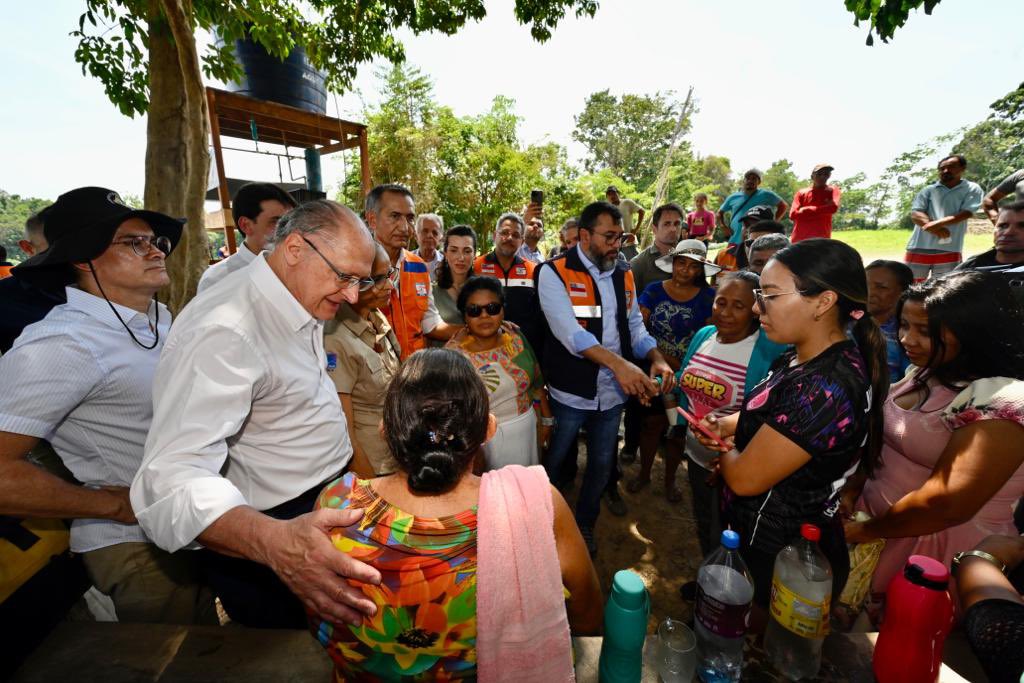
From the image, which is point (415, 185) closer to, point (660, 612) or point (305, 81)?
point (305, 81)

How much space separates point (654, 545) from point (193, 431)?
11.2 ft

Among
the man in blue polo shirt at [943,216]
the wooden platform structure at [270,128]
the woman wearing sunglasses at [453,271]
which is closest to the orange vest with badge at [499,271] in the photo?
the woman wearing sunglasses at [453,271]

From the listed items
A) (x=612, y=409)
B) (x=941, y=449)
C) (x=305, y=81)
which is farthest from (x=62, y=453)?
(x=305, y=81)

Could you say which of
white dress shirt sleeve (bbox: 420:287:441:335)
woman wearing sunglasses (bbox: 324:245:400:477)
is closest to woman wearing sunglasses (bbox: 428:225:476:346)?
white dress shirt sleeve (bbox: 420:287:441:335)

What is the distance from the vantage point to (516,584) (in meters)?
1.02

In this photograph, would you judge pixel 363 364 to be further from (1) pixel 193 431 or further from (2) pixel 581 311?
(2) pixel 581 311

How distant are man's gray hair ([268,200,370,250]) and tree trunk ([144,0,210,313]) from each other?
10.7 ft

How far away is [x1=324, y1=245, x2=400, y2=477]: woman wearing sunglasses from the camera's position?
2.24 m

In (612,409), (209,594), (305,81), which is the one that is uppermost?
(305,81)

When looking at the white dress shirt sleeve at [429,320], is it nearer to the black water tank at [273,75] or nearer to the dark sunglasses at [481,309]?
the dark sunglasses at [481,309]

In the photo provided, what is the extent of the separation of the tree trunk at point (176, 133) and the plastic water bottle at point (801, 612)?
199 inches

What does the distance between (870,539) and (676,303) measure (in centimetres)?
234

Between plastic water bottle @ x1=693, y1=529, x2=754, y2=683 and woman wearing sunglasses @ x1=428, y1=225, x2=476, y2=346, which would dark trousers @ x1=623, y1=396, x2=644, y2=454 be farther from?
plastic water bottle @ x1=693, y1=529, x2=754, y2=683

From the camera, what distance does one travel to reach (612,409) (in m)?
3.19
